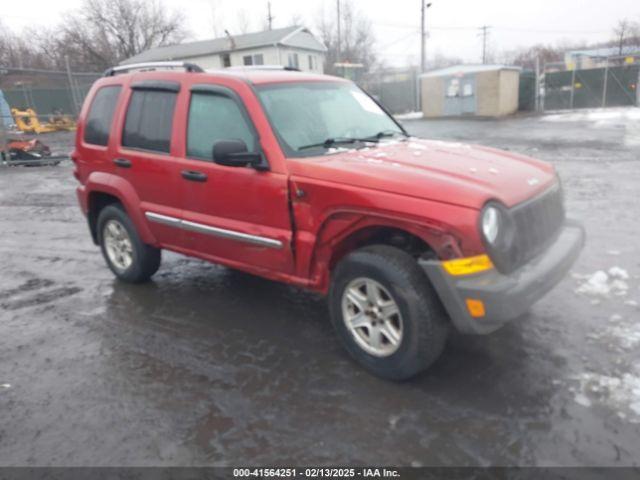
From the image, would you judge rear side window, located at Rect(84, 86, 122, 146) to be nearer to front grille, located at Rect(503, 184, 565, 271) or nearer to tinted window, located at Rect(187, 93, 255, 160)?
tinted window, located at Rect(187, 93, 255, 160)

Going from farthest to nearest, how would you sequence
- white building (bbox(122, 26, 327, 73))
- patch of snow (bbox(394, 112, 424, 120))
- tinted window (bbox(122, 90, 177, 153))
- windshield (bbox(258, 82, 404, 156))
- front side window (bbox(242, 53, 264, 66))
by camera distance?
1. front side window (bbox(242, 53, 264, 66))
2. white building (bbox(122, 26, 327, 73))
3. patch of snow (bbox(394, 112, 424, 120))
4. tinted window (bbox(122, 90, 177, 153))
5. windshield (bbox(258, 82, 404, 156))

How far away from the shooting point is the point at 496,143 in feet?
48.6

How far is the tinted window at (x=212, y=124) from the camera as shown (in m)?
3.85

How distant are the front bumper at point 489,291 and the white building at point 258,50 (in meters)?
37.6

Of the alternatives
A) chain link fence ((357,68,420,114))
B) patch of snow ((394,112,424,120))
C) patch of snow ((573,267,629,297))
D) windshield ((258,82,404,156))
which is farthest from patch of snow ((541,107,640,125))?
windshield ((258,82,404,156))

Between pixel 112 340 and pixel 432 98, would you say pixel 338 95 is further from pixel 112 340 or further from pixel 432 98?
pixel 432 98

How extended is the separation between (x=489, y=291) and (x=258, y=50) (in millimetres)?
40005

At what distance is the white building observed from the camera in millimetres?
39000

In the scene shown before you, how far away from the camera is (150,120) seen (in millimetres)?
4453

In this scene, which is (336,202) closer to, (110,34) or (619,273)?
(619,273)

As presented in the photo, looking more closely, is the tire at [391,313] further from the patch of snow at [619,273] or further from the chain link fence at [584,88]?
the chain link fence at [584,88]

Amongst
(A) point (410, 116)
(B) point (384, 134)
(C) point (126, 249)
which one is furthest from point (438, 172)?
Answer: (A) point (410, 116)

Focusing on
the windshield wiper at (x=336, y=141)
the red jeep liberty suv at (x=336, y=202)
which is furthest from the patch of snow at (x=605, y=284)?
the windshield wiper at (x=336, y=141)

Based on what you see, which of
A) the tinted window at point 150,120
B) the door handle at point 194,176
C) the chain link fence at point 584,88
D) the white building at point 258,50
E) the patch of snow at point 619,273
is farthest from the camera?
the white building at point 258,50
